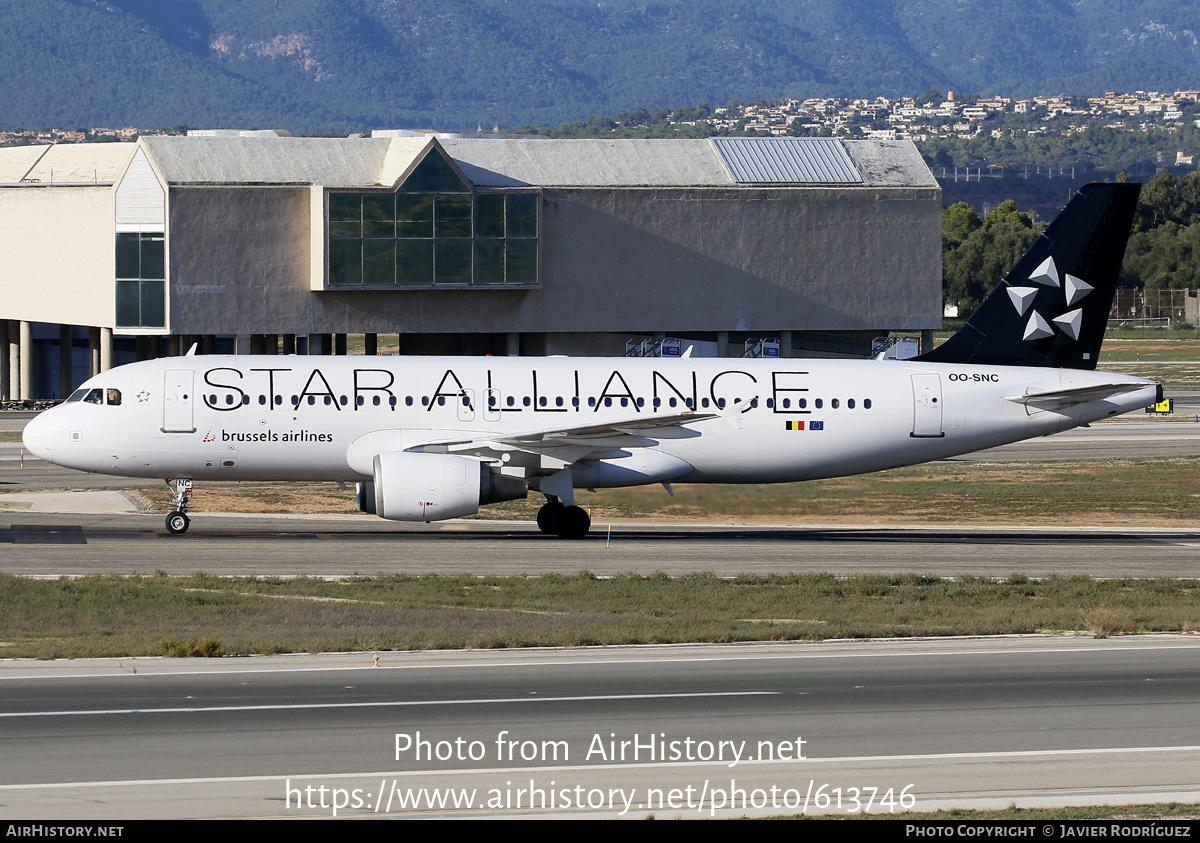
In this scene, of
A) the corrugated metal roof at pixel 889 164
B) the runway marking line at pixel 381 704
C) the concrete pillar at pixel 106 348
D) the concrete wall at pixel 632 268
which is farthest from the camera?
the corrugated metal roof at pixel 889 164

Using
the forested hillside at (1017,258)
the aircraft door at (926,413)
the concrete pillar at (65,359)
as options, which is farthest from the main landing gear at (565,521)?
the forested hillside at (1017,258)

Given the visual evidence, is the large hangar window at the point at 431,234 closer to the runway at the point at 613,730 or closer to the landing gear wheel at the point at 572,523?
the landing gear wheel at the point at 572,523

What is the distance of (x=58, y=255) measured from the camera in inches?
3226

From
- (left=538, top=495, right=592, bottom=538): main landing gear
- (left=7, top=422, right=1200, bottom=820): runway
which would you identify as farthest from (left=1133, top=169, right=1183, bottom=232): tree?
(left=7, top=422, right=1200, bottom=820): runway

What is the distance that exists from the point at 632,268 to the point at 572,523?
4888 centimetres

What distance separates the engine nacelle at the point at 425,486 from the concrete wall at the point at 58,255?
48.7 m

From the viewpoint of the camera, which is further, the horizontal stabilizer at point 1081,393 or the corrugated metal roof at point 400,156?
the corrugated metal roof at point 400,156

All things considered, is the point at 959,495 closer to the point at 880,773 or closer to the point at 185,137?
the point at 880,773

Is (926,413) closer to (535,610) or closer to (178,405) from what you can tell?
(535,610)

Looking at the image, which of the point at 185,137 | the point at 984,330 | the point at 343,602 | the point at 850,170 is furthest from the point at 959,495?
the point at 185,137

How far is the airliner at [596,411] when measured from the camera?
34.5m

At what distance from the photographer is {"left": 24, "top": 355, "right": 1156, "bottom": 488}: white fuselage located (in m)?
34.6

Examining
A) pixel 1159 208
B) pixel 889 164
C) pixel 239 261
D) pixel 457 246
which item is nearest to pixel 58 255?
pixel 239 261

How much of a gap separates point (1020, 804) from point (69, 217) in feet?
250
